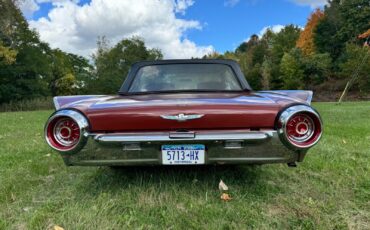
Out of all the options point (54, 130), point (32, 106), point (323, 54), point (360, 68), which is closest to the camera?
point (54, 130)

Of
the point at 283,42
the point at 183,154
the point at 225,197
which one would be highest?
the point at 283,42

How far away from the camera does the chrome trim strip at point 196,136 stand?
2.60m

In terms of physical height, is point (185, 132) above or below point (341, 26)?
below

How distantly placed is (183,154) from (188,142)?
0.36 feet

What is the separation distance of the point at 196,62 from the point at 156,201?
6.27 ft

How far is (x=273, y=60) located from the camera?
54.9 metres

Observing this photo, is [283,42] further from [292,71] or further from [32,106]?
[32,106]

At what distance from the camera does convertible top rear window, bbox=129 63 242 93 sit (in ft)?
12.7

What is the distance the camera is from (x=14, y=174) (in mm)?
3930

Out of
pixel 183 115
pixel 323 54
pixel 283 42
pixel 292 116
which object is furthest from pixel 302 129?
pixel 283 42

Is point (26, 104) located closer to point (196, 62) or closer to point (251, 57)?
point (196, 62)

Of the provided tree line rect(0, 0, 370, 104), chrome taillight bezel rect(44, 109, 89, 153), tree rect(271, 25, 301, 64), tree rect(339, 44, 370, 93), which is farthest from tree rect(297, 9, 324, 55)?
chrome taillight bezel rect(44, 109, 89, 153)

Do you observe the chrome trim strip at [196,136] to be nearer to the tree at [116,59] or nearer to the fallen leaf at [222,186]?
the fallen leaf at [222,186]

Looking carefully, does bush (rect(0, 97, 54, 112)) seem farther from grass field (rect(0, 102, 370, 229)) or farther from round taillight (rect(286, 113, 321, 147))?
round taillight (rect(286, 113, 321, 147))
